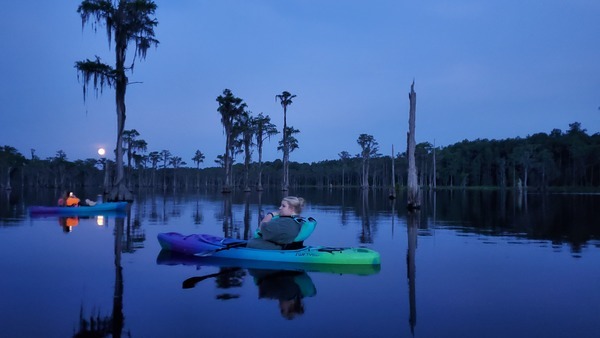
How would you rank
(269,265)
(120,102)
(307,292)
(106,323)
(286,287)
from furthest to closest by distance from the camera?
(120,102)
(269,265)
(286,287)
(307,292)
(106,323)

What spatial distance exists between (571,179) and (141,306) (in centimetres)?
10617

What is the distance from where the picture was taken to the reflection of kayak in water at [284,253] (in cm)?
860

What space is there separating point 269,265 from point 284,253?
38 cm

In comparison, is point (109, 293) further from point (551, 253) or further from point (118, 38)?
point (118, 38)

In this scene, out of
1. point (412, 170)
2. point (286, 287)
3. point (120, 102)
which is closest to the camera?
point (286, 287)

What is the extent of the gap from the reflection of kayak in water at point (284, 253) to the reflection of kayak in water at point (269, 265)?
81 mm

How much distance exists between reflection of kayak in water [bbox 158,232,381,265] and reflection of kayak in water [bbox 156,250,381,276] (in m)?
0.08

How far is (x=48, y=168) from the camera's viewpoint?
4419 inches

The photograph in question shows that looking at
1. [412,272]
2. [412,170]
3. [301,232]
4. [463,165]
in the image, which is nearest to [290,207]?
[301,232]

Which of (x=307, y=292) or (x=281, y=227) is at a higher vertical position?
(x=281, y=227)

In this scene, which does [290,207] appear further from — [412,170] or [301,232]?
[412,170]

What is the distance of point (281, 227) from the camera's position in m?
8.91

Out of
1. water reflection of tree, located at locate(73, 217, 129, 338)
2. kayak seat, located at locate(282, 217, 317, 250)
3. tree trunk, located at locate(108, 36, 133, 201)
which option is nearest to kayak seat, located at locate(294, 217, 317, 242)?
kayak seat, located at locate(282, 217, 317, 250)

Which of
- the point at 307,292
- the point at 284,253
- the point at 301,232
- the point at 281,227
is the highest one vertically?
the point at 281,227
